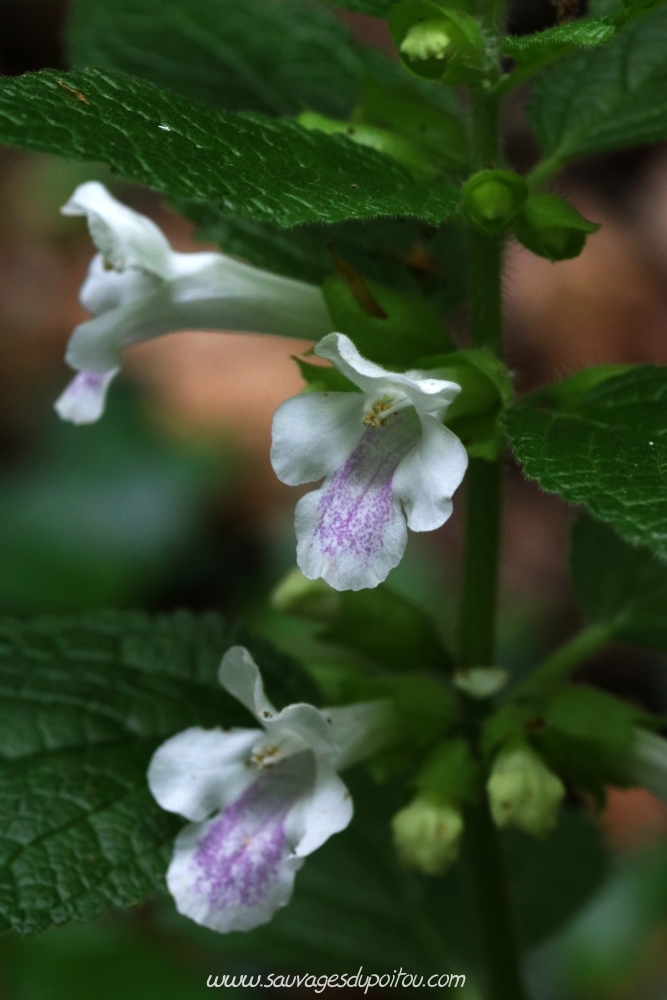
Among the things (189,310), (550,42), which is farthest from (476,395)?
(189,310)

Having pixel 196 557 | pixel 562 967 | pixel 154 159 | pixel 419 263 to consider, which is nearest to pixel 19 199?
pixel 196 557

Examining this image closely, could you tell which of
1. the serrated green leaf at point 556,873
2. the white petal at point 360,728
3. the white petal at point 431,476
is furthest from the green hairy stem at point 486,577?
the serrated green leaf at point 556,873

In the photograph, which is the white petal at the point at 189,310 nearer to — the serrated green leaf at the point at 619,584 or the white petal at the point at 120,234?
the white petal at the point at 120,234

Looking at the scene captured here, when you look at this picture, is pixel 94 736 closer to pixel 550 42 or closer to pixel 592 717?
pixel 592 717

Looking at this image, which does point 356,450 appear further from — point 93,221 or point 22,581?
point 22,581

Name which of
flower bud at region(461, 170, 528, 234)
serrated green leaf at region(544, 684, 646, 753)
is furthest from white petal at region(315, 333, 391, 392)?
serrated green leaf at region(544, 684, 646, 753)

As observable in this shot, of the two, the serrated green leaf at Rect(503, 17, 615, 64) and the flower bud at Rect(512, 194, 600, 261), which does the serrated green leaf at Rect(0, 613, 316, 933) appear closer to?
the flower bud at Rect(512, 194, 600, 261)
